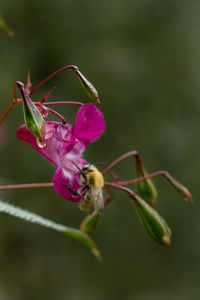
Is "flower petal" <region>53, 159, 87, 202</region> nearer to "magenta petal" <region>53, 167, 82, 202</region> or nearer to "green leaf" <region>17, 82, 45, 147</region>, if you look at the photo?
"magenta petal" <region>53, 167, 82, 202</region>

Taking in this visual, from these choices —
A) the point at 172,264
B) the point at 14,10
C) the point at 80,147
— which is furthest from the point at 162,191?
the point at 80,147

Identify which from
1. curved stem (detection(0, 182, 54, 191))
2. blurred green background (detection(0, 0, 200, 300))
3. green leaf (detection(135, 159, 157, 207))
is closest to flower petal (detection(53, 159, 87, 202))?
curved stem (detection(0, 182, 54, 191))

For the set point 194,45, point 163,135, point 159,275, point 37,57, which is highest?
point 37,57

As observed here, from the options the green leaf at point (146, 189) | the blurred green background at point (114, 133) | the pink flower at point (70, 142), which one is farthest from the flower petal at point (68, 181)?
the blurred green background at point (114, 133)

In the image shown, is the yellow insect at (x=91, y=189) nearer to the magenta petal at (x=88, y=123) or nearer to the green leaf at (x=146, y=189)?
the magenta petal at (x=88, y=123)

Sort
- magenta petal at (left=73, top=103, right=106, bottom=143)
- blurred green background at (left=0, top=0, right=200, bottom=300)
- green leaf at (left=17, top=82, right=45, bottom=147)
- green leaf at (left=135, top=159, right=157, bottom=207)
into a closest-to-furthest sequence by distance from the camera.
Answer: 1. green leaf at (left=17, top=82, right=45, bottom=147)
2. magenta petal at (left=73, top=103, right=106, bottom=143)
3. green leaf at (left=135, top=159, right=157, bottom=207)
4. blurred green background at (left=0, top=0, right=200, bottom=300)

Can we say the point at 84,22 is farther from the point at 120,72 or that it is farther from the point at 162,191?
the point at 162,191
